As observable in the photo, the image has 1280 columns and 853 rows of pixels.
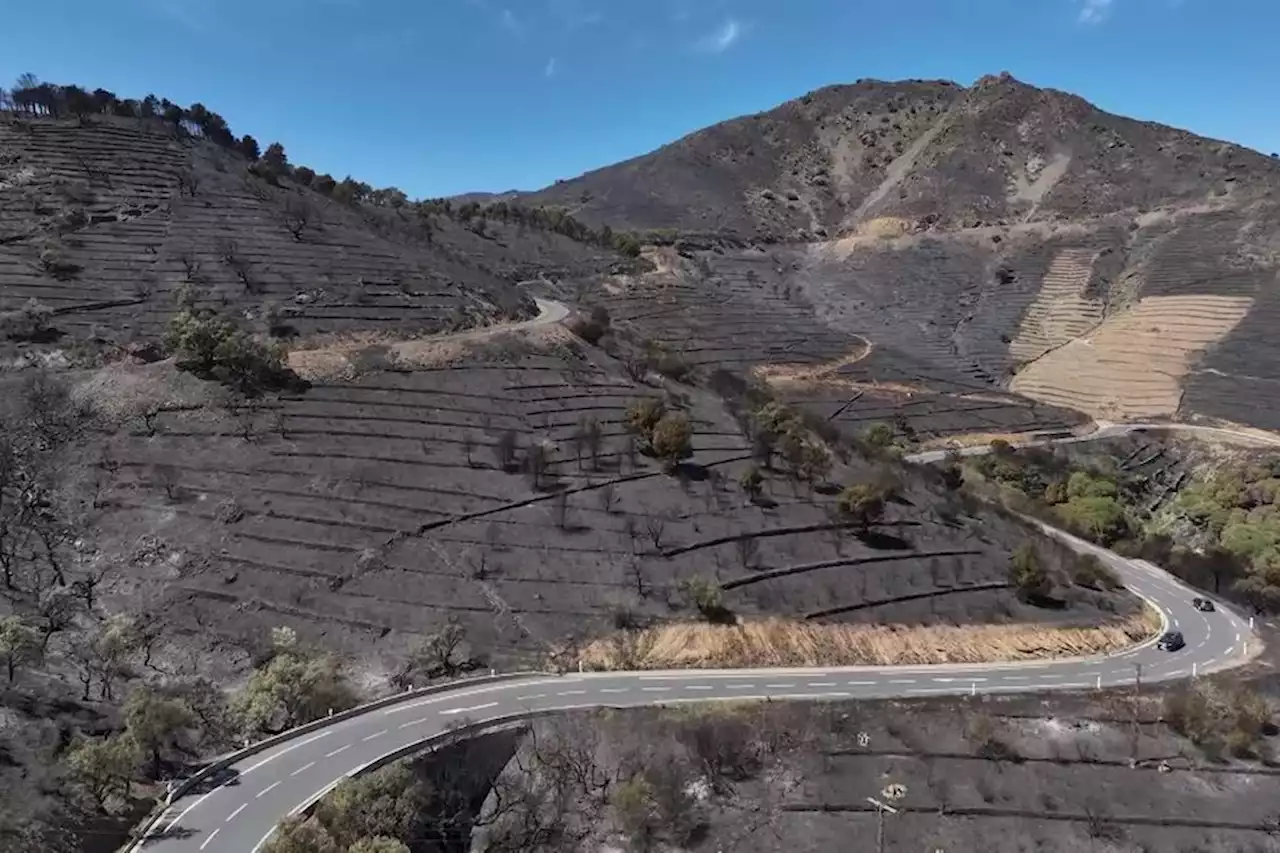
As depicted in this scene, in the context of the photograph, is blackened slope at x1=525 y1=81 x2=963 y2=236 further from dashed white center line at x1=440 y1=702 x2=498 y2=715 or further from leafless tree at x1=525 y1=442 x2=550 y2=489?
dashed white center line at x1=440 y1=702 x2=498 y2=715

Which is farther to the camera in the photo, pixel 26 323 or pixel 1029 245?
pixel 1029 245

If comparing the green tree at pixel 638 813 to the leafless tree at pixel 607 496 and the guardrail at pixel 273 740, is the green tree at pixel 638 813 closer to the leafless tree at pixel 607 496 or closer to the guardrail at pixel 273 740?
the guardrail at pixel 273 740

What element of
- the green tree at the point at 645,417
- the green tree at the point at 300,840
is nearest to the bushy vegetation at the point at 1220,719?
the green tree at the point at 645,417

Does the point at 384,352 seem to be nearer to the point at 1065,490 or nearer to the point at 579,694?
the point at 579,694

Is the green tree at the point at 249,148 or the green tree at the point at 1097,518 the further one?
the green tree at the point at 249,148

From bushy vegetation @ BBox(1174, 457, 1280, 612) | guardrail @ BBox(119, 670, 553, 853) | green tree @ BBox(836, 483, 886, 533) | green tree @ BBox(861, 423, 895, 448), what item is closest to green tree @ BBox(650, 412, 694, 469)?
green tree @ BBox(836, 483, 886, 533)

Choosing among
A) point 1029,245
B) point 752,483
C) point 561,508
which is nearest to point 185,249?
point 561,508
